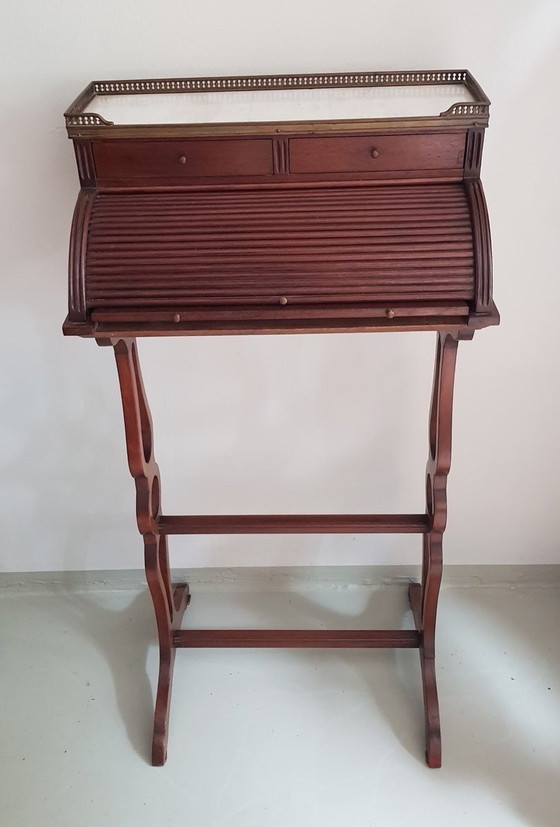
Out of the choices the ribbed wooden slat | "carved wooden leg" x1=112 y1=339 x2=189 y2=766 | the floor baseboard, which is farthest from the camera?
the floor baseboard

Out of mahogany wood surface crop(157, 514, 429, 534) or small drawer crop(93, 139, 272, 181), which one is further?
mahogany wood surface crop(157, 514, 429, 534)

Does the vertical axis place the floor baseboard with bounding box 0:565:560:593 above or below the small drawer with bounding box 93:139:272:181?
below

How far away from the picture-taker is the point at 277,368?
2174 mm

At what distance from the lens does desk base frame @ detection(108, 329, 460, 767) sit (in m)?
1.77

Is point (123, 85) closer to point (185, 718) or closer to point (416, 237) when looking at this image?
point (416, 237)

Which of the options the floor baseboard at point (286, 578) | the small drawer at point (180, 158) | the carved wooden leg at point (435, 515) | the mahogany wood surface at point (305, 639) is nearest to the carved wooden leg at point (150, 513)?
the mahogany wood surface at point (305, 639)

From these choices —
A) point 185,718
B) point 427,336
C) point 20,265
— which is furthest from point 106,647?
point 427,336

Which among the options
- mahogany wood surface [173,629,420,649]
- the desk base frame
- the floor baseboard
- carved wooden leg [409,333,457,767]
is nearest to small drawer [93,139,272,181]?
the desk base frame

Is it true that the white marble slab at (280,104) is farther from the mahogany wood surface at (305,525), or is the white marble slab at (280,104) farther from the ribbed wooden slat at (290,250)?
the mahogany wood surface at (305,525)

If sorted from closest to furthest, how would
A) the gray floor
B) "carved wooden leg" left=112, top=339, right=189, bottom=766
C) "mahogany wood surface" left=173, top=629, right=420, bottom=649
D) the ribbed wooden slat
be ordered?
the ribbed wooden slat, "carved wooden leg" left=112, top=339, right=189, bottom=766, the gray floor, "mahogany wood surface" left=173, top=629, right=420, bottom=649

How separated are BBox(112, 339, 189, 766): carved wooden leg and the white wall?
285 mm

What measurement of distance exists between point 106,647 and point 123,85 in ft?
5.36

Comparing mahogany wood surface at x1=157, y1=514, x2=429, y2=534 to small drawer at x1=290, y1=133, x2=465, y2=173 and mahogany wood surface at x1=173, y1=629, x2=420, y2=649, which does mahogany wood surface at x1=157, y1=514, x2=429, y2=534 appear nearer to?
mahogany wood surface at x1=173, y1=629, x2=420, y2=649

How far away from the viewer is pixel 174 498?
7.91ft
